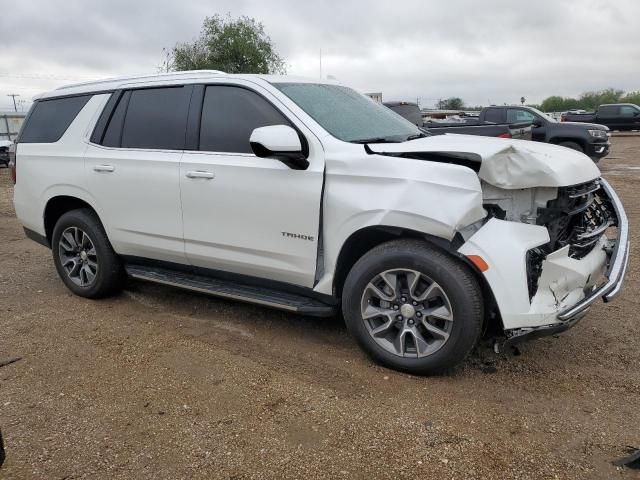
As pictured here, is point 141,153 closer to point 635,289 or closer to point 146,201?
point 146,201

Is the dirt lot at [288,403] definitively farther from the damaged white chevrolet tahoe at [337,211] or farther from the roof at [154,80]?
the roof at [154,80]

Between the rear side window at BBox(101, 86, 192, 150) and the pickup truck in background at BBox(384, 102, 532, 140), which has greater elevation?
the rear side window at BBox(101, 86, 192, 150)

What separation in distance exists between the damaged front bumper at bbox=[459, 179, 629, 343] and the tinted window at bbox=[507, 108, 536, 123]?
12.7 metres

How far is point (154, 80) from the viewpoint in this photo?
4684mm

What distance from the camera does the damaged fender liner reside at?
333cm

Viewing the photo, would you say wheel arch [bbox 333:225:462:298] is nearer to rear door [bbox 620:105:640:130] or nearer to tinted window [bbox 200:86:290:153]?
tinted window [bbox 200:86:290:153]

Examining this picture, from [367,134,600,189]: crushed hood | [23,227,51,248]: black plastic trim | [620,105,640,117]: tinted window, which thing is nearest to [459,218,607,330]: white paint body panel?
[367,134,600,189]: crushed hood

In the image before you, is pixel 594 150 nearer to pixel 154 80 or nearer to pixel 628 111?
pixel 154 80

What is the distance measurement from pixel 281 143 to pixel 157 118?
1.47 metres

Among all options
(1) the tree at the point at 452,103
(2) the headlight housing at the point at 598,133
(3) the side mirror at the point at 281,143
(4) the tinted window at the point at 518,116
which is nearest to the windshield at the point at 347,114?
(3) the side mirror at the point at 281,143

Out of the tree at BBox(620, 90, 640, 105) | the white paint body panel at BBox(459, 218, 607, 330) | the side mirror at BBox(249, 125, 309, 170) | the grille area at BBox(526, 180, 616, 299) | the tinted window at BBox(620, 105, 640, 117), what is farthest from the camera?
the tree at BBox(620, 90, 640, 105)

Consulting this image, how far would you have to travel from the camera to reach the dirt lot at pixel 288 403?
2721mm

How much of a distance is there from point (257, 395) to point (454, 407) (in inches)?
44.7

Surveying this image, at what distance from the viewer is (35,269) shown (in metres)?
6.42
